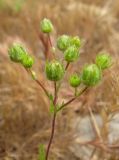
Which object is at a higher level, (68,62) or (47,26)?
(47,26)

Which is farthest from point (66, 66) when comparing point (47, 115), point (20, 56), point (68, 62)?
point (47, 115)

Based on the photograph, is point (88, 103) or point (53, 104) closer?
point (53, 104)

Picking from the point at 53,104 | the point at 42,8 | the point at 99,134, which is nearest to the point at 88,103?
the point at 99,134

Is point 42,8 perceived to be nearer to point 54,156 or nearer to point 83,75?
point 54,156

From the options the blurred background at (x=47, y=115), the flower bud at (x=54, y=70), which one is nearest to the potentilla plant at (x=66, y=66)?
the flower bud at (x=54, y=70)

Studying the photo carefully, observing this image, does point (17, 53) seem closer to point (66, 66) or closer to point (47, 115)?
point (66, 66)

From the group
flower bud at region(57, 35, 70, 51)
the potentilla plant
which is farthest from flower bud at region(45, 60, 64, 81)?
flower bud at region(57, 35, 70, 51)

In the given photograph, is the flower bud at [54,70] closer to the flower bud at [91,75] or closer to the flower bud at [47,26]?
the flower bud at [91,75]

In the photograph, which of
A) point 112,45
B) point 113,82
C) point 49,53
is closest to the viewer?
point 113,82
